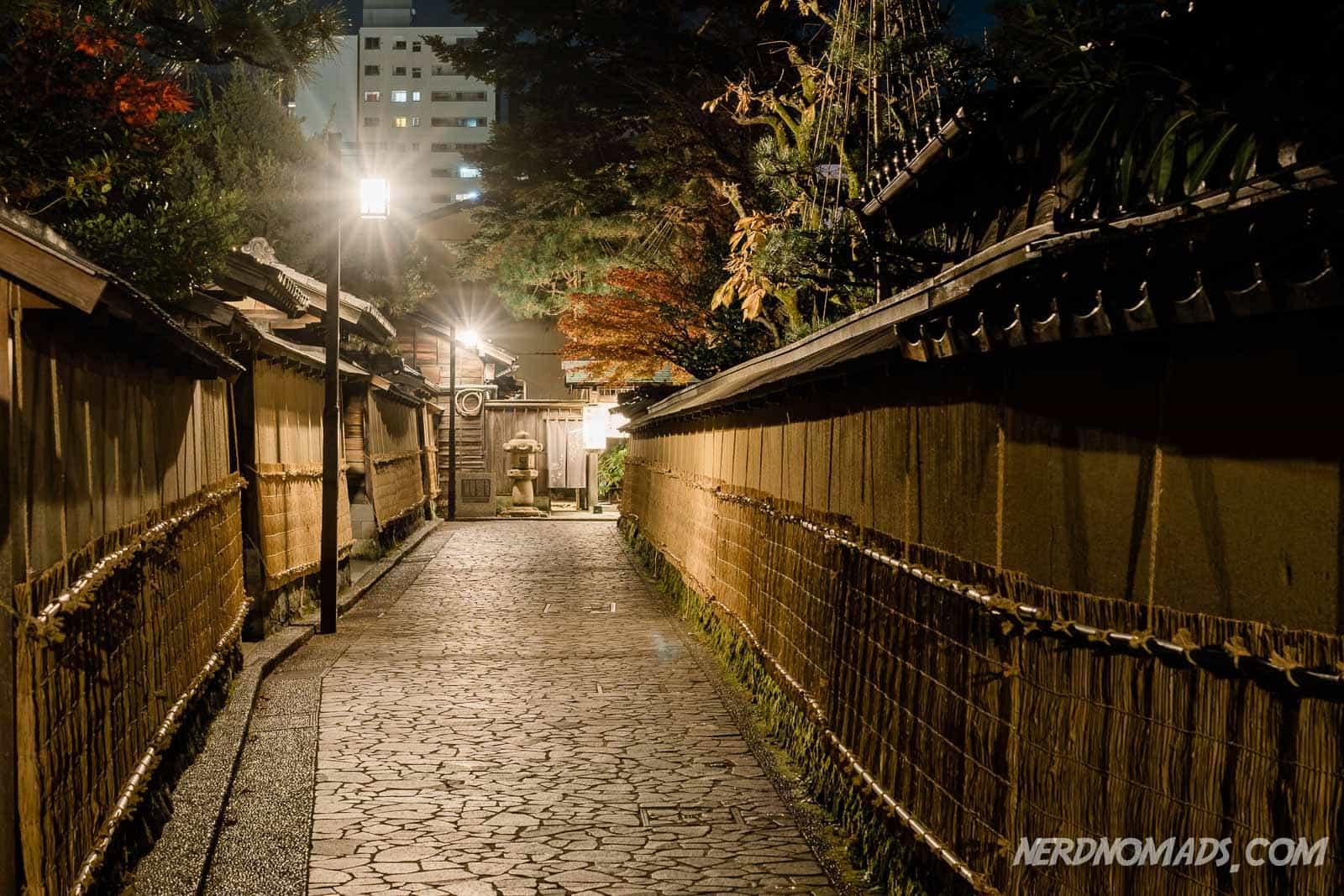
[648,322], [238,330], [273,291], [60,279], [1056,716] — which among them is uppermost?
[648,322]

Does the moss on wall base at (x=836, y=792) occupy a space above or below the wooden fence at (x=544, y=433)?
below

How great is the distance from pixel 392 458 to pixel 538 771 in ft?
72.9

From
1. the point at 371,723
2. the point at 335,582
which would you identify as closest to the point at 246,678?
the point at 371,723

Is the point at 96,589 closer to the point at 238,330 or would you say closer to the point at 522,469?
the point at 238,330

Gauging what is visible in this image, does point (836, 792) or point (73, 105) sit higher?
point (73, 105)

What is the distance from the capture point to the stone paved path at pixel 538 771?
291 inches

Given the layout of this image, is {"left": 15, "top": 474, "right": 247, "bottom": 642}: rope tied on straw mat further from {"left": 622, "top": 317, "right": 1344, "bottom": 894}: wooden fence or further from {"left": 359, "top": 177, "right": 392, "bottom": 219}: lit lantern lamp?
{"left": 359, "top": 177, "right": 392, "bottom": 219}: lit lantern lamp

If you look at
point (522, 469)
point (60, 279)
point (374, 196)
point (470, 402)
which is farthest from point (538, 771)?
point (470, 402)

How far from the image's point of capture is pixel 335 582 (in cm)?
1656

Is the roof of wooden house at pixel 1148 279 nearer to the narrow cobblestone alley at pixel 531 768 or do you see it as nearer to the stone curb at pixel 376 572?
the narrow cobblestone alley at pixel 531 768

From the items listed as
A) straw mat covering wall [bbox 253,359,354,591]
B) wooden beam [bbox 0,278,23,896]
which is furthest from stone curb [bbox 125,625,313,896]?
straw mat covering wall [bbox 253,359,354,591]

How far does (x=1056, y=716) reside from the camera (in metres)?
4.98

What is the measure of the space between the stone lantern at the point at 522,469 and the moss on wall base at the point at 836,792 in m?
30.2

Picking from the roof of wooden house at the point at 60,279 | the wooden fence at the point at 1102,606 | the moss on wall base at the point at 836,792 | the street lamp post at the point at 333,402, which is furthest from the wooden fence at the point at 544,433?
the roof of wooden house at the point at 60,279
